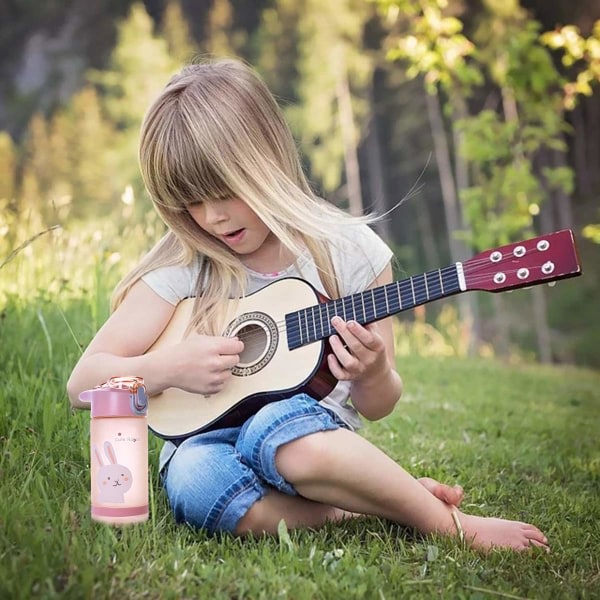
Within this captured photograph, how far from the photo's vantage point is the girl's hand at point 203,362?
193cm

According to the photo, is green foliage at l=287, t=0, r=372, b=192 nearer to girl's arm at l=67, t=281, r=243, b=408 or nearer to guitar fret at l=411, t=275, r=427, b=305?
girl's arm at l=67, t=281, r=243, b=408

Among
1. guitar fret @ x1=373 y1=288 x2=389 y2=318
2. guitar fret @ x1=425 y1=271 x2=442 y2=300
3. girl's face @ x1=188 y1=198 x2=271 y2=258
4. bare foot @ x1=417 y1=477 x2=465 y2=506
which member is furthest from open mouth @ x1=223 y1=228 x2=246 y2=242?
bare foot @ x1=417 y1=477 x2=465 y2=506

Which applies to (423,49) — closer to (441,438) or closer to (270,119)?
(441,438)

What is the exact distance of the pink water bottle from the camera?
163 centimetres

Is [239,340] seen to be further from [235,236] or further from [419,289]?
[419,289]

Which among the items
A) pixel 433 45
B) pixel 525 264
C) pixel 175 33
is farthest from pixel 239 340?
pixel 175 33

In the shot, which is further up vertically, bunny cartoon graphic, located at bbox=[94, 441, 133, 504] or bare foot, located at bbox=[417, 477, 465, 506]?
bunny cartoon graphic, located at bbox=[94, 441, 133, 504]

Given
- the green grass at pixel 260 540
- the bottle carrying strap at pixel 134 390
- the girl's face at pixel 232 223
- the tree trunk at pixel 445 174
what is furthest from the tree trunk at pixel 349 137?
the bottle carrying strap at pixel 134 390

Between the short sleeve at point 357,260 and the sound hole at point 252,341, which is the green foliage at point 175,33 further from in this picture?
the sound hole at point 252,341

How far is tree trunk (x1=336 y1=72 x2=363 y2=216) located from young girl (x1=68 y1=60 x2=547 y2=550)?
1323 cm

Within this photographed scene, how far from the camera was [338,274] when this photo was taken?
2.20m

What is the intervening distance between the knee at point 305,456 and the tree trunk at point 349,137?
13.6m

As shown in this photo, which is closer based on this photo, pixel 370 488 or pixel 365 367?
pixel 370 488

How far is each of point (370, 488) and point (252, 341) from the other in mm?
499
